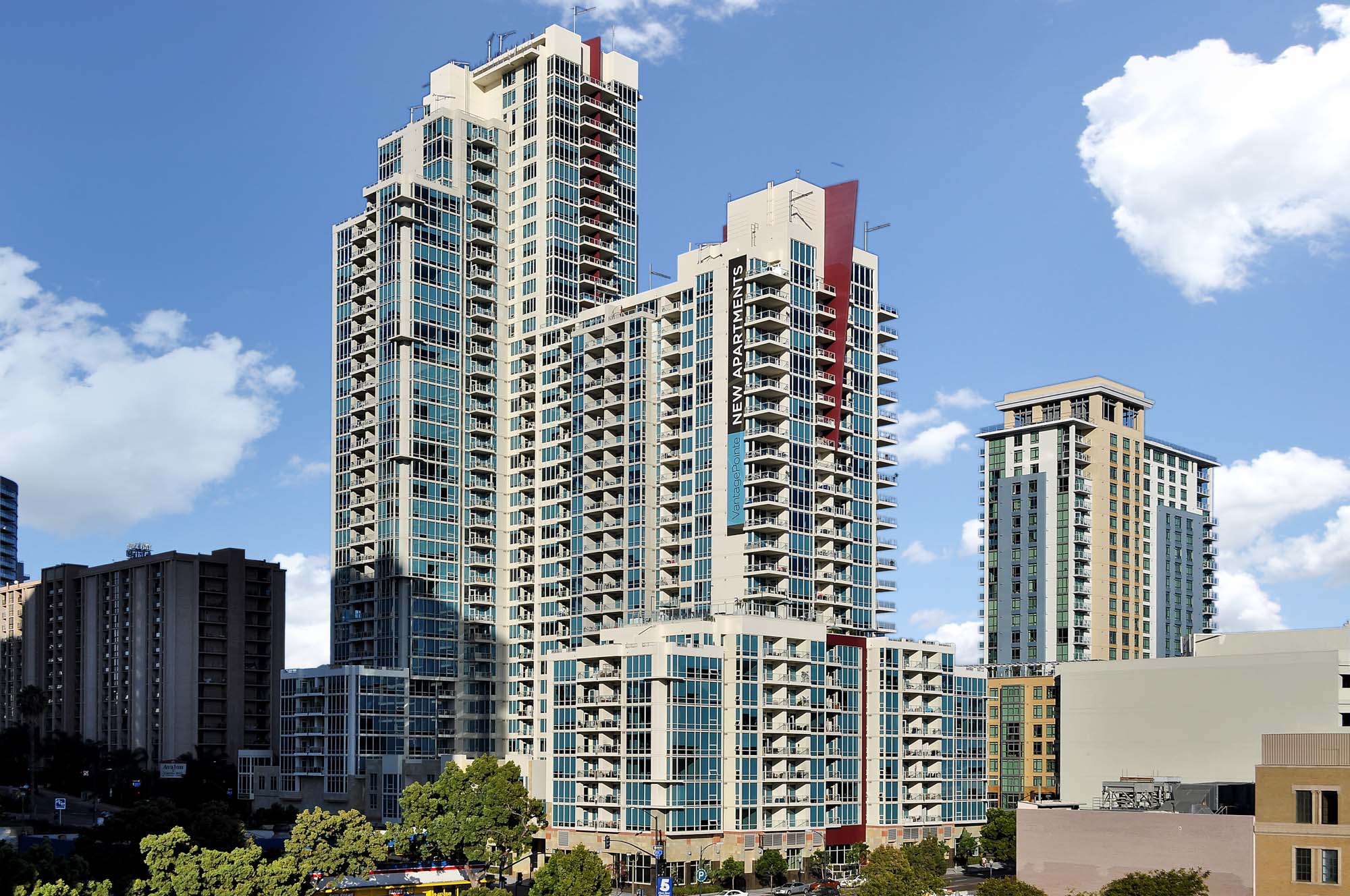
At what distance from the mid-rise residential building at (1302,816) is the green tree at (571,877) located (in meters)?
50.0

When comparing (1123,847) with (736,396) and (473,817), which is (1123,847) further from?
(736,396)

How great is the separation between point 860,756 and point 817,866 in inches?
608

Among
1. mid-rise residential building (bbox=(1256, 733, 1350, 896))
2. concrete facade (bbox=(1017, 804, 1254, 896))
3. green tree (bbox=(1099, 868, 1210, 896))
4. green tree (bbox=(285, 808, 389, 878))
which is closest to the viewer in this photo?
mid-rise residential building (bbox=(1256, 733, 1350, 896))

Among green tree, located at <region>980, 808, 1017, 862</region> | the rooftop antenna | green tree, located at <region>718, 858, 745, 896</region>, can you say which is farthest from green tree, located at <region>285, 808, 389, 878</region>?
the rooftop antenna

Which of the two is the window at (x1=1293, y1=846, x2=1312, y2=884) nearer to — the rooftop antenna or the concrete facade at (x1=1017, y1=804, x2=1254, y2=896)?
the concrete facade at (x1=1017, y1=804, x2=1254, y2=896)

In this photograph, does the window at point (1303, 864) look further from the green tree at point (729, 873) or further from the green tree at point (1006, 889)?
the green tree at point (729, 873)

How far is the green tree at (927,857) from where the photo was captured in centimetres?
14600

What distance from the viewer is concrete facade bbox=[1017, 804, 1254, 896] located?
115625 mm

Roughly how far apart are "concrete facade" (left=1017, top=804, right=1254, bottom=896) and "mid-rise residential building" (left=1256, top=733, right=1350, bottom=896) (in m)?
5.76

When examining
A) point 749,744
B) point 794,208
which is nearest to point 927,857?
point 749,744

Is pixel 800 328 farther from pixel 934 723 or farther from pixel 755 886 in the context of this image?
pixel 755 886

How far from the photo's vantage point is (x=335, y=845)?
135m

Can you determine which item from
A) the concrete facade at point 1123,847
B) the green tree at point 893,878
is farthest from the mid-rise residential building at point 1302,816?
the green tree at point 893,878

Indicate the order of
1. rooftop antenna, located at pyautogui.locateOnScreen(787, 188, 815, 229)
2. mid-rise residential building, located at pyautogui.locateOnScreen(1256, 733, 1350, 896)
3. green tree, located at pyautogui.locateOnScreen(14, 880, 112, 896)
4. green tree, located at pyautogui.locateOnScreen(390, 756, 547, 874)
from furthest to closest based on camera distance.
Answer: rooftop antenna, located at pyautogui.locateOnScreen(787, 188, 815, 229) < green tree, located at pyautogui.locateOnScreen(390, 756, 547, 874) < mid-rise residential building, located at pyautogui.locateOnScreen(1256, 733, 1350, 896) < green tree, located at pyautogui.locateOnScreen(14, 880, 112, 896)
